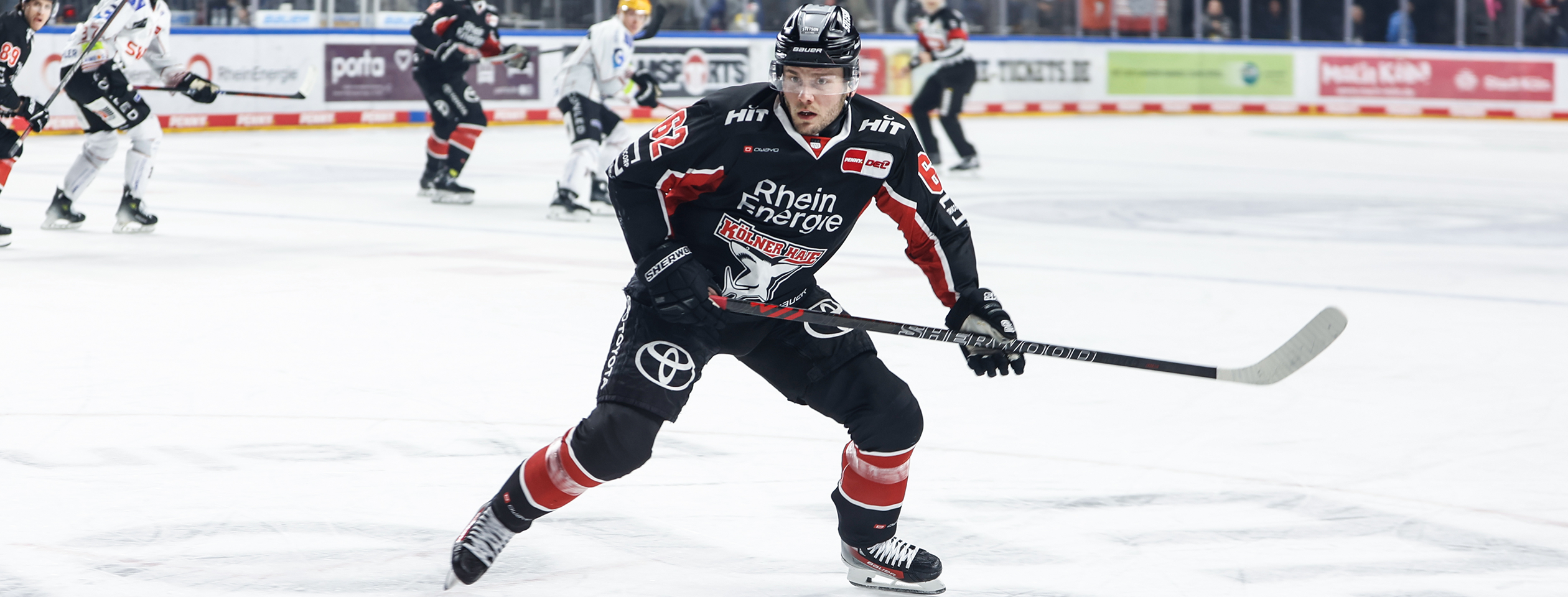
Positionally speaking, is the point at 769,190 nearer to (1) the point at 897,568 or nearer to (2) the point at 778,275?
(2) the point at 778,275

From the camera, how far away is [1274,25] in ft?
78.4

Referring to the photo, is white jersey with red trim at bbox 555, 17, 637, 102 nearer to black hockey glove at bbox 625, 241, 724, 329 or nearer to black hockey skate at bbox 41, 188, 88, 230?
Answer: black hockey skate at bbox 41, 188, 88, 230

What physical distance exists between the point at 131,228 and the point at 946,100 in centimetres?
693

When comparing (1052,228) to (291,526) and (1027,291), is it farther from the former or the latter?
(291,526)

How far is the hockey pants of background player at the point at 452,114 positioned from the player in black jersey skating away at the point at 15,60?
9.42 feet

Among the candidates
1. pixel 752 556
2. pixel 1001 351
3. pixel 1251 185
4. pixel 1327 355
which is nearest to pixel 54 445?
pixel 752 556

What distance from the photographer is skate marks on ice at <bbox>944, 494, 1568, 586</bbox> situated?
11.2 feet

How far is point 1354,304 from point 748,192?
15.5 ft

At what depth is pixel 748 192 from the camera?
10.4 ft

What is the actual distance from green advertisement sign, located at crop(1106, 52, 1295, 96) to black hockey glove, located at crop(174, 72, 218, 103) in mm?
15860

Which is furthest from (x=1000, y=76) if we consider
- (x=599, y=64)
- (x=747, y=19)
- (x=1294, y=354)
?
(x=1294, y=354)

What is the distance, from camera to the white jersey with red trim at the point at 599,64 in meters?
10.2

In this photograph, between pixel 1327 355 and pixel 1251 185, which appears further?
pixel 1251 185

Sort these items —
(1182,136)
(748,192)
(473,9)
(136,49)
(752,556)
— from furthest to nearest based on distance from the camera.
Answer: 1. (1182,136)
2. (473,9)
3. (136,49)
4. (752,556)
5. (748,192)
